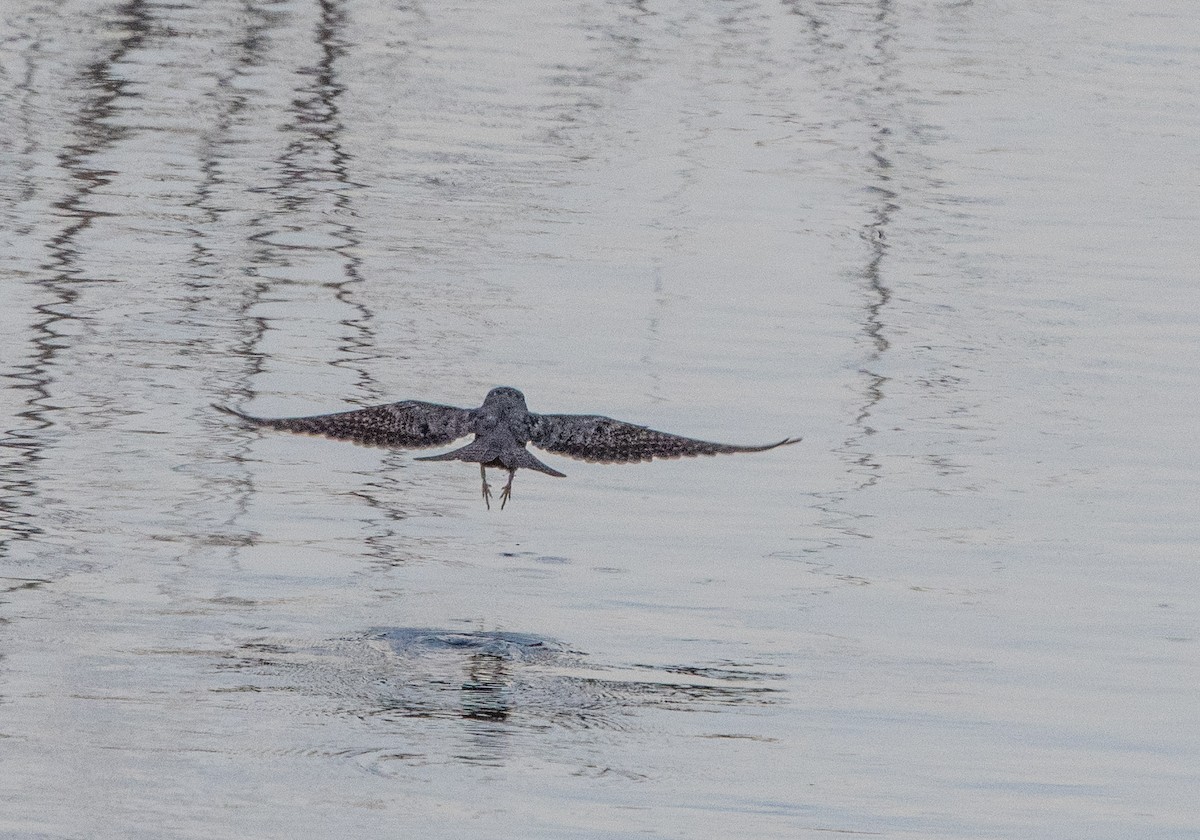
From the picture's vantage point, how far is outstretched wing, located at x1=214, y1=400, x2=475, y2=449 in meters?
9.13

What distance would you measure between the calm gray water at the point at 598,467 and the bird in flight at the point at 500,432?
0.65 m

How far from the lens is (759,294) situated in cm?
1393

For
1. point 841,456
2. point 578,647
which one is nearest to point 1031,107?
point 841,456

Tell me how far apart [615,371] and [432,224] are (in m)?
3.29

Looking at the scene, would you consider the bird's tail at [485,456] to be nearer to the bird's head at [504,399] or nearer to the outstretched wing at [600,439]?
the outstretched wing at [600,439]

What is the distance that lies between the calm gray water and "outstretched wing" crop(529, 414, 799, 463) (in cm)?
66

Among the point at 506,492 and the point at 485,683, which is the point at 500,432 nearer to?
the point at 506,492

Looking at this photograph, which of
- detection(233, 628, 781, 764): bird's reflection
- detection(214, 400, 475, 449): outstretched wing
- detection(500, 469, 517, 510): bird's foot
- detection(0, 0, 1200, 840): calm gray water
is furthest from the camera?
detection(500, 469, 517, 510): bird's foot

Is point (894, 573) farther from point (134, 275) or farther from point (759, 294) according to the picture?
point (134, 275)

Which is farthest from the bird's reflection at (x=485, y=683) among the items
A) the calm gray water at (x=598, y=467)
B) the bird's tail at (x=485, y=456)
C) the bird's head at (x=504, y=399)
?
the bird's head at (x=504, y=399)

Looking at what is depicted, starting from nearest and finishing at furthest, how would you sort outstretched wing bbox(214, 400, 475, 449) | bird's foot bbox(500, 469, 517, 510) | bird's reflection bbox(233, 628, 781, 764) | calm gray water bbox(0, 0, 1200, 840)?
calm gray water bbox(0, 0, 1200, 840) → bird's reflection bbox(233, 628, 781, 764) → outstretched wing bbox(214, 400, 475, 449) → bird's foot bbox(500, 469, 517, 510)

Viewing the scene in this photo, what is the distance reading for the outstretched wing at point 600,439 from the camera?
8.96 meters

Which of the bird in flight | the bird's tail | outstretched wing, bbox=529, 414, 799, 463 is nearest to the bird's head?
A: the bird in flight

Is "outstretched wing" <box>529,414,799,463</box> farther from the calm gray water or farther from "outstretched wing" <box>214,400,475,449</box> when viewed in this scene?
the calm gray water
